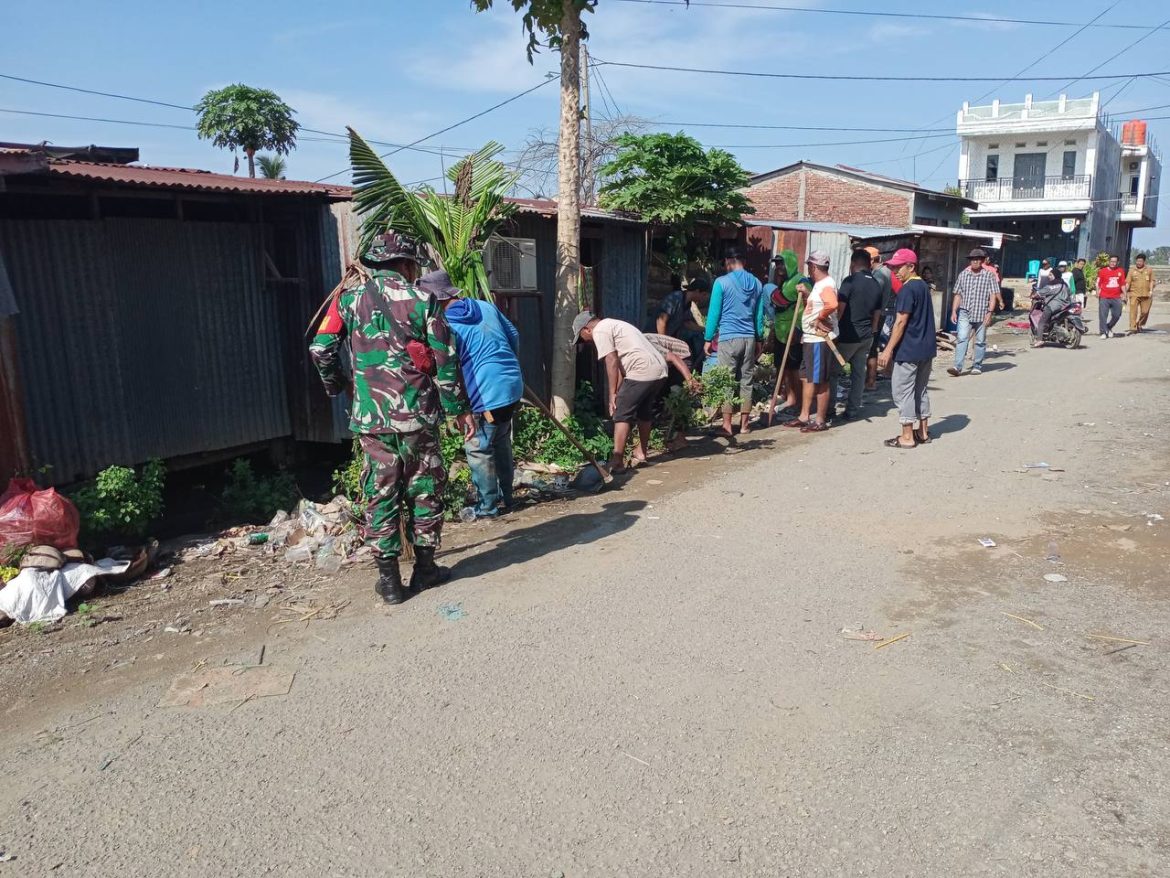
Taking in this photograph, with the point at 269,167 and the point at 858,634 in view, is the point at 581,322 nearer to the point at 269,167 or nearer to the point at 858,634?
the point at 858,634

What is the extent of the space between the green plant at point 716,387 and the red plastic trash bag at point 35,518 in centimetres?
550

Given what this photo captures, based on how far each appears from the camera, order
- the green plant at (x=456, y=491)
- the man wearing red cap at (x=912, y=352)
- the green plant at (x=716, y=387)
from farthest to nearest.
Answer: the green plant at (x=716, y=387), the man wearing red cap at (x=912, y=352), the green plant at (x=456, y=491)

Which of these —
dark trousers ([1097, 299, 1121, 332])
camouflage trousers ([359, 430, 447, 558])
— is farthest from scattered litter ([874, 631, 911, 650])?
dark trousers ([1097, 299, 1121, 332])

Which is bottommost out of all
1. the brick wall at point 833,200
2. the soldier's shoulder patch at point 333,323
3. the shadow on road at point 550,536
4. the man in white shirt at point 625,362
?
the shadow on road at point 550,536

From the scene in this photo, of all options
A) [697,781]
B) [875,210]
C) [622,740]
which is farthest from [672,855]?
[875,210]

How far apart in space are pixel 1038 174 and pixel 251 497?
46782 millimetres

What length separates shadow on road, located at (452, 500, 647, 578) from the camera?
5414 mm

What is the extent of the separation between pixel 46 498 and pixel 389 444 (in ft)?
7.59

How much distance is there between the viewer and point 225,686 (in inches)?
153

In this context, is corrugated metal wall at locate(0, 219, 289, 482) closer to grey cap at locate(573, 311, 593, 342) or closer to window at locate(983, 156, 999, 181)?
grey cap at locate(573, 311, 593, 342)

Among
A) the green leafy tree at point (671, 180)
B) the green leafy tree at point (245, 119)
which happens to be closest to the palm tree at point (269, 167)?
the green leafy tree at point (245, 119)

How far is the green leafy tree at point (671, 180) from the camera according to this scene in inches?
399

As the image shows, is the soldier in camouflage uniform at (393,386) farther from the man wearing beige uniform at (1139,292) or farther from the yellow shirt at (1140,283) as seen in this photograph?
the yellow shirt at (1140,283)

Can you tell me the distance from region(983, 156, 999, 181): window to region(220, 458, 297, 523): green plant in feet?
151
